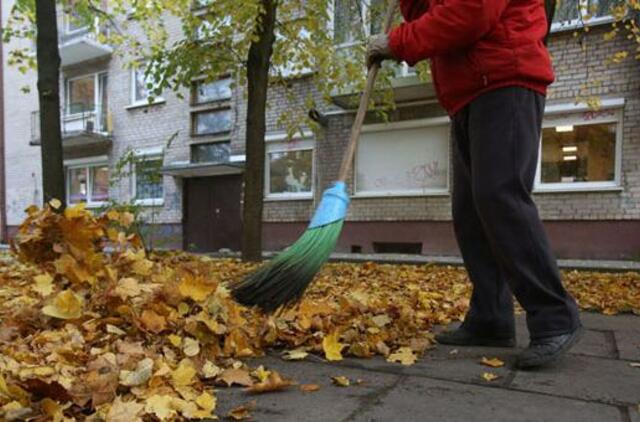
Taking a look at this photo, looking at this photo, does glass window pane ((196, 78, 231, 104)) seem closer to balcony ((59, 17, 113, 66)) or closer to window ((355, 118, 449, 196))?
balcony ((59, 17, 113, 66))

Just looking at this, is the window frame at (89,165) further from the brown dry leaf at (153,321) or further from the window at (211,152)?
the brown dry leaf at (153,321)

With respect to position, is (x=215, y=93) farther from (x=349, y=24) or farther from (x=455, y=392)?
(x=455, y=392)

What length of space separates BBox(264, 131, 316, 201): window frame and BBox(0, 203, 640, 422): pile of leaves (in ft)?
33.0

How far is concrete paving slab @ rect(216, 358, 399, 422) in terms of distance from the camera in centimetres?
167

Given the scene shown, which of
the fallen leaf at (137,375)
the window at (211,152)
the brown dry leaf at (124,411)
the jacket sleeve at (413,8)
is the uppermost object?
the window at (211,152)

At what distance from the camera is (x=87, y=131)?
56.9 ft

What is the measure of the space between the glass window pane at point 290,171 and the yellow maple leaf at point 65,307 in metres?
11.6

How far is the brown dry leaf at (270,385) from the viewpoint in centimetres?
188

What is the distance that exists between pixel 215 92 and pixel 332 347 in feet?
46.8

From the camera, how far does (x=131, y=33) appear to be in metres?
17.4

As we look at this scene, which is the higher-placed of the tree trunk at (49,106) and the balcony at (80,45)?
the balcony at (80,45)

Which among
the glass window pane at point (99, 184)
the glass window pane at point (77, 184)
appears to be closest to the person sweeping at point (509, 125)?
the glass window pane at point (99, 184)

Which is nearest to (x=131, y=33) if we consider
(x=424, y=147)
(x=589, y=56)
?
(x=424, y=147)

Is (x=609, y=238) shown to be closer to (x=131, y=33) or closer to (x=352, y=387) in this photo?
(x=352, y=387)
